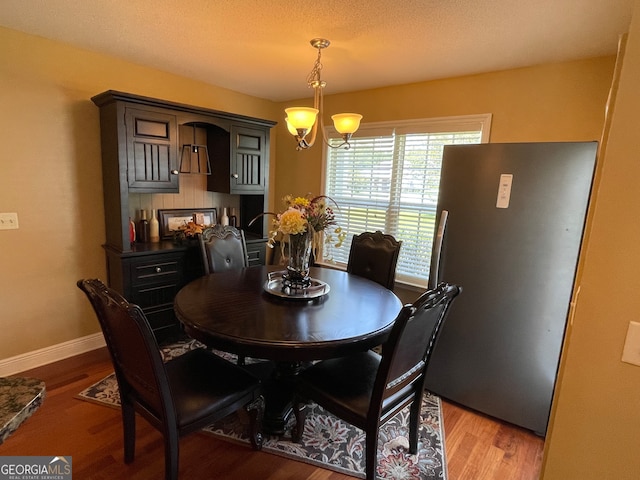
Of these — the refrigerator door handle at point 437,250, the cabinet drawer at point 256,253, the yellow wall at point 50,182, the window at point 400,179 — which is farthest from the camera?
the cabinet drawer at point 256,253

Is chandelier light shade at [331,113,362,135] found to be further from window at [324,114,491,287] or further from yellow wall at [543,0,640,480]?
yellow wall at [543,0,640,480]

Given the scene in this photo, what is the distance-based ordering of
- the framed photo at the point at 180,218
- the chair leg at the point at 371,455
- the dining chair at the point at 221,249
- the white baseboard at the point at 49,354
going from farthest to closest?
the framed photo at the point at 180,218 < the dining chair at the point at 221,249 < the white baseboard at the point at 49,354 < the chair leg at the point at 371,455

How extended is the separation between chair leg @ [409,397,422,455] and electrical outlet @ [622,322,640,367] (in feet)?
3.81

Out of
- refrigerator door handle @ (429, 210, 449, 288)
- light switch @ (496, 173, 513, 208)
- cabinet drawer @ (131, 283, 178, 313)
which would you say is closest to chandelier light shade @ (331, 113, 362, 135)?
refrigerator door handle @ (429, 210, 449, 288)

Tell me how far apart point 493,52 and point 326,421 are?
2649mm

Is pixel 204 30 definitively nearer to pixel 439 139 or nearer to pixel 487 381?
pixel 439 139

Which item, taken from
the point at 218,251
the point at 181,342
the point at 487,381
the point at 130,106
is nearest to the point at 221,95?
the point at 130,106

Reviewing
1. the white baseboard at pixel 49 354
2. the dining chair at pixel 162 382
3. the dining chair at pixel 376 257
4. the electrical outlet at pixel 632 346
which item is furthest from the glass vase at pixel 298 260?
the white baseboard at pixel 49 354

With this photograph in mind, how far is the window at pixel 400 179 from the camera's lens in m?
2.98

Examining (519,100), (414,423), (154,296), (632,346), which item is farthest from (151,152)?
(632,346)

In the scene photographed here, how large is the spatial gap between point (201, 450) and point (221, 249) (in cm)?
141

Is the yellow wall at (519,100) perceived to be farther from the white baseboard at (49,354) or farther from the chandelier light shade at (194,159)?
the white baseboard at (49,354)

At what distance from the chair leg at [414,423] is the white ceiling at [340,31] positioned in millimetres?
2089

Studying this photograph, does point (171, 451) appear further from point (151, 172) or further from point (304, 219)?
point (151, 172)
